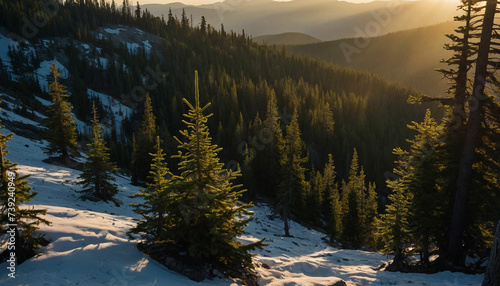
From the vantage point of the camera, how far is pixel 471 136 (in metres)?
14.5

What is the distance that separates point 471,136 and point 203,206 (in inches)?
532

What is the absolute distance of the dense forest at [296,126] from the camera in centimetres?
1509

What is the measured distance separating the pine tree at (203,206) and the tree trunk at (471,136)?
1107 centimetres

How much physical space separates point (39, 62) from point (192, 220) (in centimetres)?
13475

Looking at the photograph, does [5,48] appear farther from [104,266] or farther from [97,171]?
[104,266]

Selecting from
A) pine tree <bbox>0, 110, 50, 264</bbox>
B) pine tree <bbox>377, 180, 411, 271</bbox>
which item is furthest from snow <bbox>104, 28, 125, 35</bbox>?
pine tree <bbox>377, 180, 411, 271</bbox>

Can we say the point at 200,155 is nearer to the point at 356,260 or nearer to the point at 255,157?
the point at 356,260

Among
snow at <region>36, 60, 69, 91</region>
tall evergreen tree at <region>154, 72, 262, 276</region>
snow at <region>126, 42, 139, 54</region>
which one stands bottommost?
tall evergreen tree at <region>154, 72, 262, 276</region>

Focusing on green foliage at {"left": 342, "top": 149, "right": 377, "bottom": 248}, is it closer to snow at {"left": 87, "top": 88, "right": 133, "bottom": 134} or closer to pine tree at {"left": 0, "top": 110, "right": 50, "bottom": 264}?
pine tree at {"left": 0, "top": 110, "right": 50, "bottom": 264}

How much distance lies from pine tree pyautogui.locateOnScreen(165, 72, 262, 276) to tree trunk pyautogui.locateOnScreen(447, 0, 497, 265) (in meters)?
11.1

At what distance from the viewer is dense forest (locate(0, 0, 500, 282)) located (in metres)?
15.1

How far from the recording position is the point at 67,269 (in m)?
9.17

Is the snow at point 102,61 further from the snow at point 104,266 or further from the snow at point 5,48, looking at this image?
the snow at point 104,266

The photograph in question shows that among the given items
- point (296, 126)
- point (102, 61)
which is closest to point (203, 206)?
point (296, 126)
